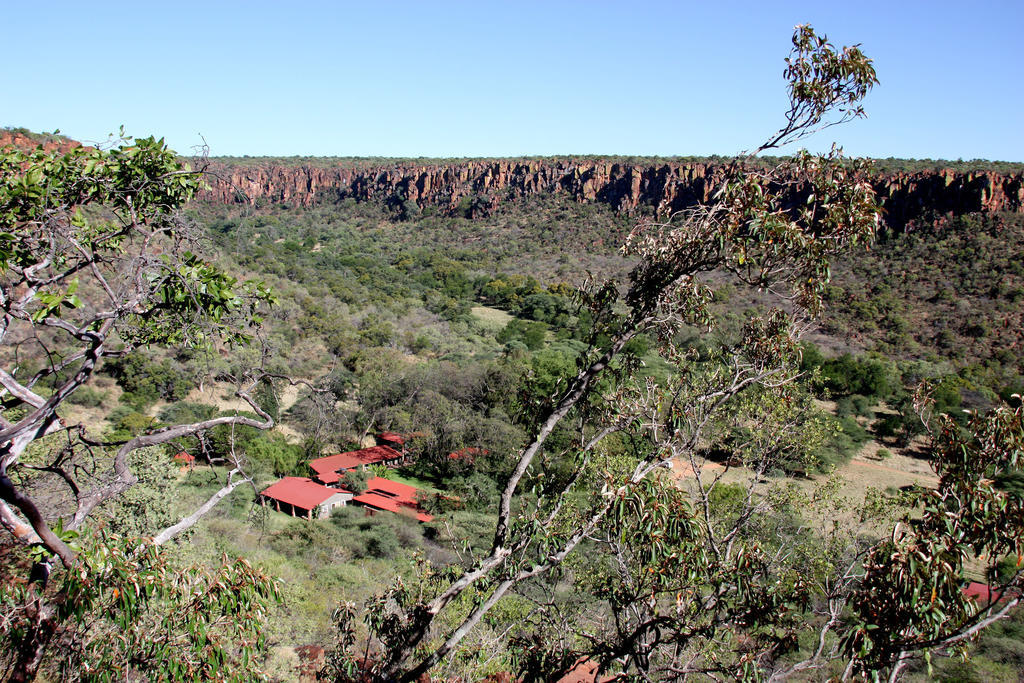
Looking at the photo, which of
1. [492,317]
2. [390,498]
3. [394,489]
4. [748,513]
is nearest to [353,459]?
[394,489]

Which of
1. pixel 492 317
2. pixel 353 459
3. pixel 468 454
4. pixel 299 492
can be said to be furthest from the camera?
pixel 492 317

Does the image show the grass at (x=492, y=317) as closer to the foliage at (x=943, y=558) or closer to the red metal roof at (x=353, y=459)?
the red metal roof at (x=353, y=459)

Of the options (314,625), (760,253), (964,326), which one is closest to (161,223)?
(760,253)

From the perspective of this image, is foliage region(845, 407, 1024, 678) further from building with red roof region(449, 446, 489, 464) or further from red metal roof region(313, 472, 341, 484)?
red metal roof region(313, 472, 341, 484)

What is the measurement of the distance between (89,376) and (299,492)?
14656 mm

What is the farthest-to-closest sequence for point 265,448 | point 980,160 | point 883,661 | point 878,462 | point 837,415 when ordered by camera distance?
point 980,160 < point 837,415 < point 878,462 < point 265,448 < point 883,661

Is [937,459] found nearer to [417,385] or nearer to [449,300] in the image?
[417,385]

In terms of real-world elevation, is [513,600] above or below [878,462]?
above

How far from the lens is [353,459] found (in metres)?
20.8

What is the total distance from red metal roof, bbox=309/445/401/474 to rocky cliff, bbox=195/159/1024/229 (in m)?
21.2

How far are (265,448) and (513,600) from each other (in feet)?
40.2

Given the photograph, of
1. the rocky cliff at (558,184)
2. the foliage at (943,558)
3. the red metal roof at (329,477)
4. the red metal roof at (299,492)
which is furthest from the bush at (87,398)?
the foliage at (943,558)

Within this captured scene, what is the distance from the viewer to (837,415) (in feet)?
88.9

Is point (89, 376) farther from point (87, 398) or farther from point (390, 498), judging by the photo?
point (87, 398)
